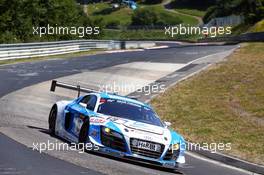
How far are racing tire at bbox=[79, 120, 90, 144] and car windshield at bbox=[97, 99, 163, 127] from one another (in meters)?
0.57

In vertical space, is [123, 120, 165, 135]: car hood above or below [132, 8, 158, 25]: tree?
above

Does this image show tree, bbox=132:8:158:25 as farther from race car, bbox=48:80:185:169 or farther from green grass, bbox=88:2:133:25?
race car, bbox=48:80:185:169

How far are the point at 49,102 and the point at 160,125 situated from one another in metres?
8.94

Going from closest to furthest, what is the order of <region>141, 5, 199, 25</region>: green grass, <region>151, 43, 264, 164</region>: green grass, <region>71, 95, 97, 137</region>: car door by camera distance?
<region>71, 95, 97, 137</region>: car door → <region>151, 43, 264, 164</region>: green grass → <region>141, 5, 199, 25</region>: green grass

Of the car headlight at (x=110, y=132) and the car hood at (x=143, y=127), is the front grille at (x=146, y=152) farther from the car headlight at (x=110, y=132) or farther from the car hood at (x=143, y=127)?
the car hood at (x=143, y=127)

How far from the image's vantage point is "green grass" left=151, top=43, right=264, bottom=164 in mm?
16616

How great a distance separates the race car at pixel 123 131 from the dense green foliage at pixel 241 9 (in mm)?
61995

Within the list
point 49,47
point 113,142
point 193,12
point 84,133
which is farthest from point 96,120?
point 193,12

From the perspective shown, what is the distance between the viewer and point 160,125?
13070 mm

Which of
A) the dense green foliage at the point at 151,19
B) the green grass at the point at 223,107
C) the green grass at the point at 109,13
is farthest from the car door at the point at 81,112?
the green grass at the point at 109,13

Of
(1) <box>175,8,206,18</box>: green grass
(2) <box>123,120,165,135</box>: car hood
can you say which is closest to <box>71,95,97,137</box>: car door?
(2) <box>123,120,165,135</box>: car hood

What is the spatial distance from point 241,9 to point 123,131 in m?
93.4

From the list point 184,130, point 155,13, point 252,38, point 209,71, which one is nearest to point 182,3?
point 155,13

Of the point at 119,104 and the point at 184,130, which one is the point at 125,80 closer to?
the point at 184,130
